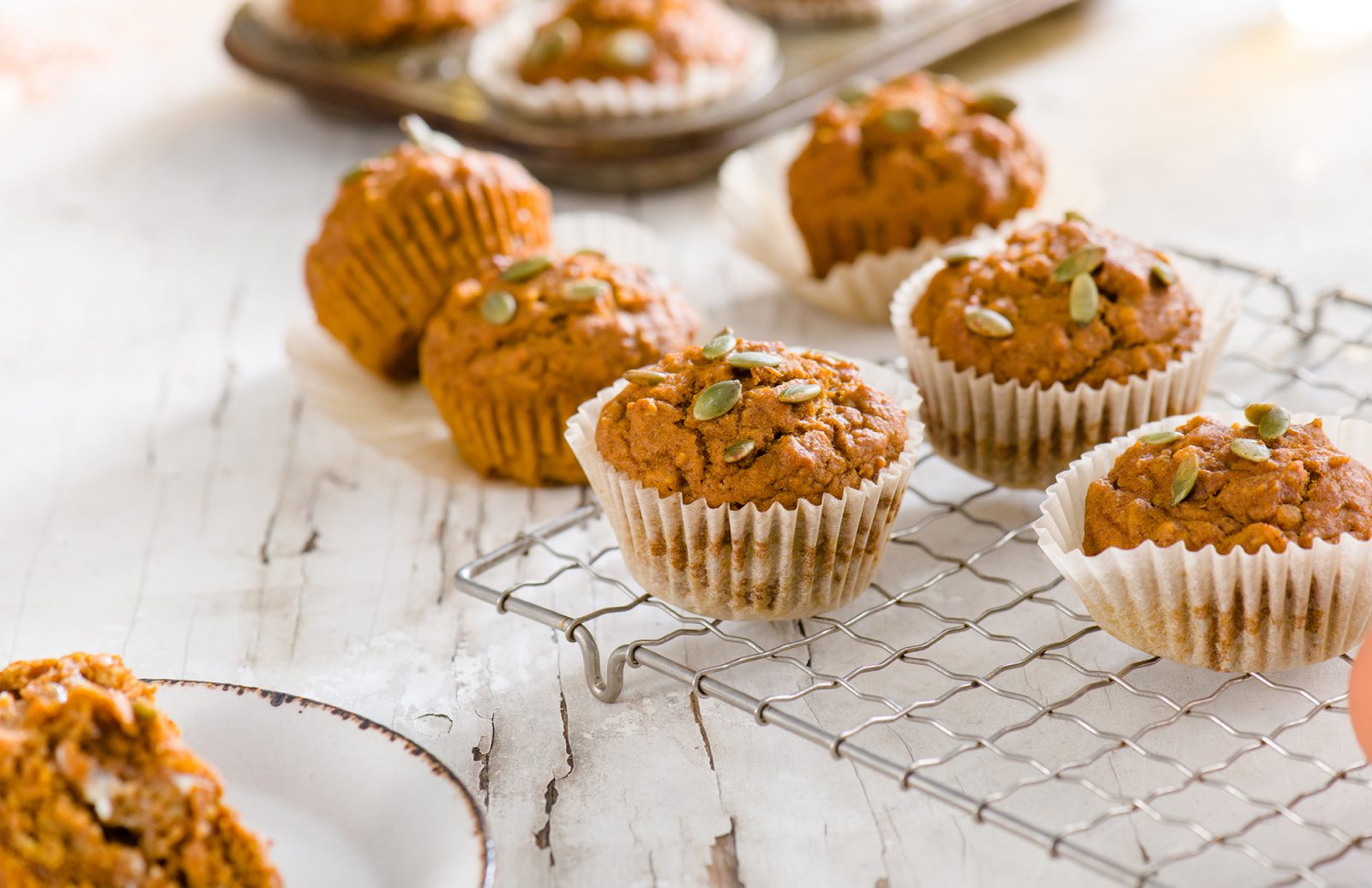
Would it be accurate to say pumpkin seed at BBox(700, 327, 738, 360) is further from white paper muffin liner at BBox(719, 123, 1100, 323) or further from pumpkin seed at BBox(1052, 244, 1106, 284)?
white paper muffin liner at BBox(719, 123, 1100, 323)

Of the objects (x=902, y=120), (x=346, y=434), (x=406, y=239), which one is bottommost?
(x=346, y=434)

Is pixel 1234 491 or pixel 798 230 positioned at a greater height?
pixel 1234 491

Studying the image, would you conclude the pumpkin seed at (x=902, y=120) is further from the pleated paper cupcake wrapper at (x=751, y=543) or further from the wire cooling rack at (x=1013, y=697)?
the pleated paper cupcake wrapper at (x=751, y=543)

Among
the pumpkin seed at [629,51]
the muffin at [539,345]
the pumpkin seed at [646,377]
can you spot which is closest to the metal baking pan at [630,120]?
the pumpkin seed at [629,51]

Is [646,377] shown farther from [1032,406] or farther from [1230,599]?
[1230,599]

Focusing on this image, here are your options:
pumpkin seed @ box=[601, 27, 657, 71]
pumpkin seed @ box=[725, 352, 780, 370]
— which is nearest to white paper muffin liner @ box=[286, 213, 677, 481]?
pumpkin seed @ box=[601, 27, 657, 71]

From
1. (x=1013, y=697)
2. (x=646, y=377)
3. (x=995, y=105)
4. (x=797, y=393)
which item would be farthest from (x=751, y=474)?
(x=995, y=105)
